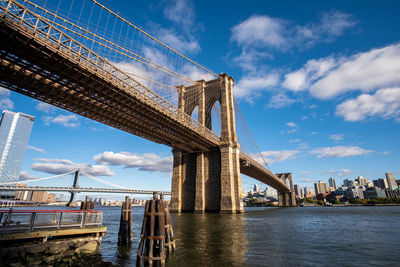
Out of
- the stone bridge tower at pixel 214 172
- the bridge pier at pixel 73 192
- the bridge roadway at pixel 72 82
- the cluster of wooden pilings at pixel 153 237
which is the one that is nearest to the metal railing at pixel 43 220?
the cluster of wooden pilings at pixel 153 237

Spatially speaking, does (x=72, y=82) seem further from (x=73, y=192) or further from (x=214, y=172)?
(x=73, y=192)

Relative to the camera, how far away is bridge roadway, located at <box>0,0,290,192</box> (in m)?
13.7

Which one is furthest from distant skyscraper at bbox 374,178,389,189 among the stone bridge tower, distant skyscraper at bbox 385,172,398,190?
the stone bridge tower

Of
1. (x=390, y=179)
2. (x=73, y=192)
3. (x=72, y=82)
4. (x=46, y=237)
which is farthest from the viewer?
(x=390, y=179)

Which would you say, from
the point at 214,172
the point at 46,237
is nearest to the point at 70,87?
the point at 46,237

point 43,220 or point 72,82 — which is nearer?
point 43,220

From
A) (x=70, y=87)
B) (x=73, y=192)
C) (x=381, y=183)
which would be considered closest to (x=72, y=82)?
(x=70, y=87)

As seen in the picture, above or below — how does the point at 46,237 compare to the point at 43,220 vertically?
below

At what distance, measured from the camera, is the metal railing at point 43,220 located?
305 inches

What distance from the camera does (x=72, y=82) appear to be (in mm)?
19484

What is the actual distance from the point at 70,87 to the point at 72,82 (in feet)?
2.40

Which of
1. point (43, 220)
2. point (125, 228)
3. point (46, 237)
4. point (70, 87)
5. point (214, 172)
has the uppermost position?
point (70, 87)

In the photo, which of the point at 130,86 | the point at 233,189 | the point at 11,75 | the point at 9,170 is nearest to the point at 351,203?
the point at 233,189

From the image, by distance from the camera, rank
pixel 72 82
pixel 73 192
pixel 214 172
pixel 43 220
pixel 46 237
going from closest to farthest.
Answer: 1. pixel 46 237
2. pixel 43 220
3. pixel 72 82
4. pixel 214 172
5. pixel 73 192
